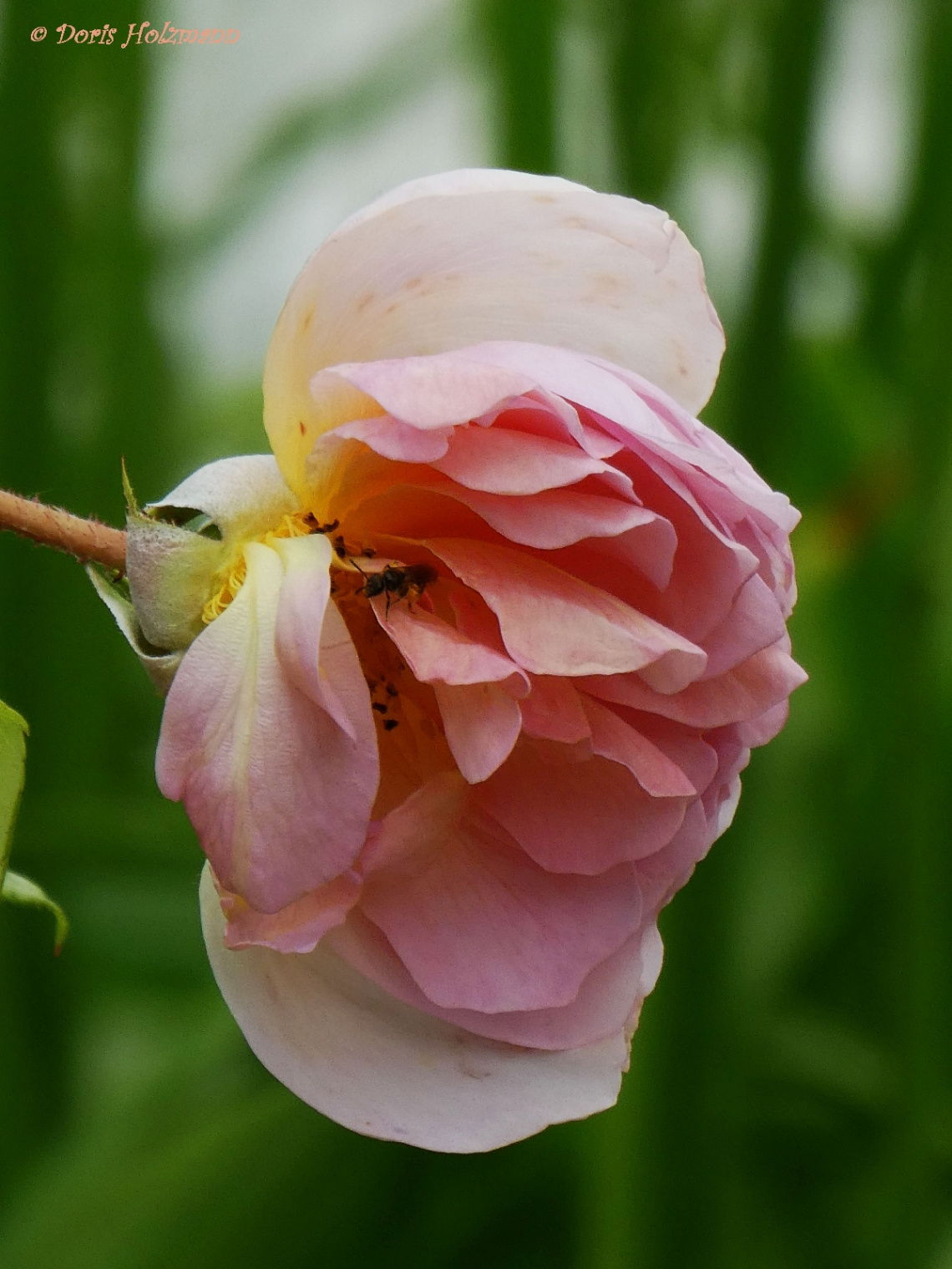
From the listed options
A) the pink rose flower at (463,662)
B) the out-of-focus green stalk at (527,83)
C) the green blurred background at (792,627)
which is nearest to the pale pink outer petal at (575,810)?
the pink rose flower at (463,662)

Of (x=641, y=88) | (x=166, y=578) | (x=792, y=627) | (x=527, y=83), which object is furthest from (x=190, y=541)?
(x=792, y=627)

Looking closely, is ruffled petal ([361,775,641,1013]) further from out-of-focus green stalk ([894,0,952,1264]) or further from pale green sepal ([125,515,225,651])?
out-of-focus green stalk ([894,0,952,1264])

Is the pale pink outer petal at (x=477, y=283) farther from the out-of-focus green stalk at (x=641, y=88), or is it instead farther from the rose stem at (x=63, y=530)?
the out-of-focus green stalk at (x=641, y=88)

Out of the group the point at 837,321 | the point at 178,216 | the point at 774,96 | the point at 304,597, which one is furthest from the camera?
the point at 837,321

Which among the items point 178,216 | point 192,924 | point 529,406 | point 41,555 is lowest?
point 192,924

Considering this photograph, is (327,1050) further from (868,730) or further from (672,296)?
(868,730)

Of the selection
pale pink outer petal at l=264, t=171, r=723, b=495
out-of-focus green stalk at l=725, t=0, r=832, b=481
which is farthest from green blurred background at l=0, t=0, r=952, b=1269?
pale pink outer petal at l=264, t=171, r=723, b=495

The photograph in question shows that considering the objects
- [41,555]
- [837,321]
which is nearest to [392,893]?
[41,555]
